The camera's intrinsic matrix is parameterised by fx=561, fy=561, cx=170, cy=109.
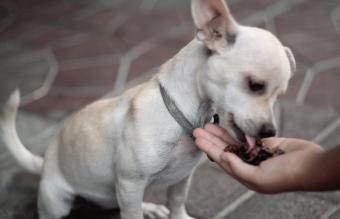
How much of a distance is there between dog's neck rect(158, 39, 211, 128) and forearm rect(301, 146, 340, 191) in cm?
47

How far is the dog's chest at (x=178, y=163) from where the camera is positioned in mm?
2035

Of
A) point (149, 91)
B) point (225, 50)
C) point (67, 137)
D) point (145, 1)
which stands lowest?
point (145, 1)

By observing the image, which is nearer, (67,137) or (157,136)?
(157,136)

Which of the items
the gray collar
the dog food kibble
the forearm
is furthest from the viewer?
the gray collar

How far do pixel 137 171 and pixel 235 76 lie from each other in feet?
1.69

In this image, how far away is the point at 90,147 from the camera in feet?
7.23

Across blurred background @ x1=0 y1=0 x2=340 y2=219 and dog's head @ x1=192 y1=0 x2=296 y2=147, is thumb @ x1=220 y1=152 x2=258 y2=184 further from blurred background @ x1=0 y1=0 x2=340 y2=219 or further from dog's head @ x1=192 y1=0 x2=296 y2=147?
blurred background @ x1=0 y1=0 x2=340 y2=219

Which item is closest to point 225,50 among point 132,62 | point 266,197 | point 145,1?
point 266,197

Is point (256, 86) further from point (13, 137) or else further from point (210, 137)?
point (13, 137)

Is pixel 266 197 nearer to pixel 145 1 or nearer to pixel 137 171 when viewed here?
pixel 137 171

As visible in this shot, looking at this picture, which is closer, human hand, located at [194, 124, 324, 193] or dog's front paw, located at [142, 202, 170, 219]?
human hand, located at [194, 124, 324, 193]

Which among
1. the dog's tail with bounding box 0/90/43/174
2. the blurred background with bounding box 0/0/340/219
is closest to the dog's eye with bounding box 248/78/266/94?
the blurred background with bounding box 0/0/340/219

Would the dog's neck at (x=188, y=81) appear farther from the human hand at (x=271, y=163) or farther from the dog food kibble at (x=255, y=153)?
the dog food kibble at (x=255, y=153)

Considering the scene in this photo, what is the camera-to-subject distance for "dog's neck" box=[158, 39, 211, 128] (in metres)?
1.93
